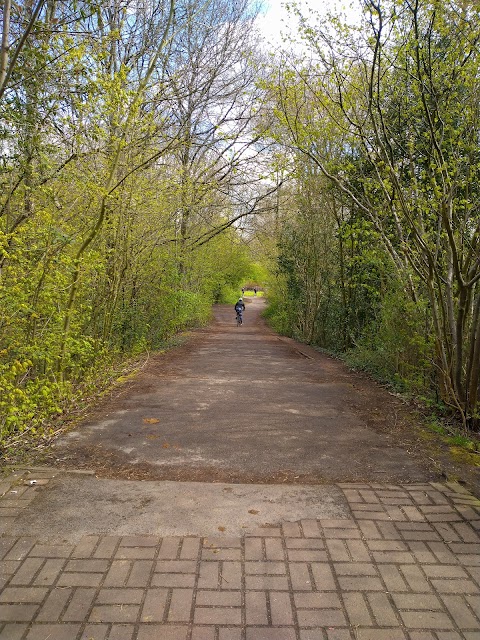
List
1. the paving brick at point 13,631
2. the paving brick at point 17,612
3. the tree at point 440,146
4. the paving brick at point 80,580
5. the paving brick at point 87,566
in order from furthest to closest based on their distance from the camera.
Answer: the tree at point 440,146
the paving brick at point 87,566
the paving brick at point 80,580
the paving brick at point 17,612
the paving brick at point 13,631

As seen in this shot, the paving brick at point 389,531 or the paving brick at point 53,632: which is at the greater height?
the paving brick at point 389,531

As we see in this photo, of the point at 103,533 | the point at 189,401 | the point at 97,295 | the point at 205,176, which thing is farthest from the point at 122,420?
the point at 205,176

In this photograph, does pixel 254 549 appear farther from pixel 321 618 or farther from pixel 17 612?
pixel 17 612

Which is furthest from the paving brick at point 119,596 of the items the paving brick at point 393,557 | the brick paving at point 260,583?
the paving brick at point 393,557

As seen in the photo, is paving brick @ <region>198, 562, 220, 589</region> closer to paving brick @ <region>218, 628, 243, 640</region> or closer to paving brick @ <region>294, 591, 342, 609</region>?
paving brick @ <region>218, 628, 243, 640</region>

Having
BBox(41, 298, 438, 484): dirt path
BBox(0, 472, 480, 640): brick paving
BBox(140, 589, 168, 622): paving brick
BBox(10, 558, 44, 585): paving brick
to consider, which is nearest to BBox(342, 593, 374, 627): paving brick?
BBox(0, 472, 480, 640): brick paving

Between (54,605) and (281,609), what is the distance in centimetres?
114

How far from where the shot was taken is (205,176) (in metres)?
14.9

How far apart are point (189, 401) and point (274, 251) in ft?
57.8

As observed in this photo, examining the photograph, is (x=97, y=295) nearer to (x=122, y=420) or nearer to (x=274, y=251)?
(x=122, y=420)

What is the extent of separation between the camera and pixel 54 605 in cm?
229

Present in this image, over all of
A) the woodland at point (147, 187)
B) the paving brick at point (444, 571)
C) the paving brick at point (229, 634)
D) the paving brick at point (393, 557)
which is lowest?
the paving brick at point (229, 634)

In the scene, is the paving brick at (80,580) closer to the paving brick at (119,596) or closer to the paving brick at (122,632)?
the paving brick at (119,596)

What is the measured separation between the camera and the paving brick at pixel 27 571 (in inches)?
96.6
